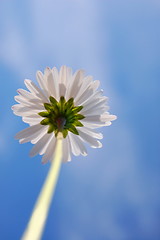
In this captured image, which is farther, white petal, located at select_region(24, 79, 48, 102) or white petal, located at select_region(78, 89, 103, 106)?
white petal, located at select_region(78, 89, 103, 106)

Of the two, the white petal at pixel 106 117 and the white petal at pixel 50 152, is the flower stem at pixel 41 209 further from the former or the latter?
the white petal at pixel 106 117

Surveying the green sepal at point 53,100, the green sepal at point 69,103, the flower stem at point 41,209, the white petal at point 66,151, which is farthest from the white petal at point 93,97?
the flower stem at point 41,209

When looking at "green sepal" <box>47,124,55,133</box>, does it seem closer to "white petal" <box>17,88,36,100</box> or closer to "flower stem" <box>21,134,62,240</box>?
"white petal" <box>17,88,36,100</box>

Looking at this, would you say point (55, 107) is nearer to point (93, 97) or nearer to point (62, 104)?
point (62, 104)

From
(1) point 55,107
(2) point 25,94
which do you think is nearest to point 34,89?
(2) point 25,94

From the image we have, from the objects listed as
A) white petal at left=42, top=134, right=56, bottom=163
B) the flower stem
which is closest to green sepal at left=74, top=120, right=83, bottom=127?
white petal at left=42, top=134, right=56, bottom=163

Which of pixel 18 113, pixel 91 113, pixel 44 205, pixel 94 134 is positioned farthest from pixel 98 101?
pixel 44 205

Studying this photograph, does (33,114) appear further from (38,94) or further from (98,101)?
(98,101)

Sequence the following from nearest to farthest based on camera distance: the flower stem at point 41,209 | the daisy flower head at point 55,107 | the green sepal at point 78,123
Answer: the flower stem at point 41,209 → the daisy flower head at point 55,107 → the green sepal at point 78,123
